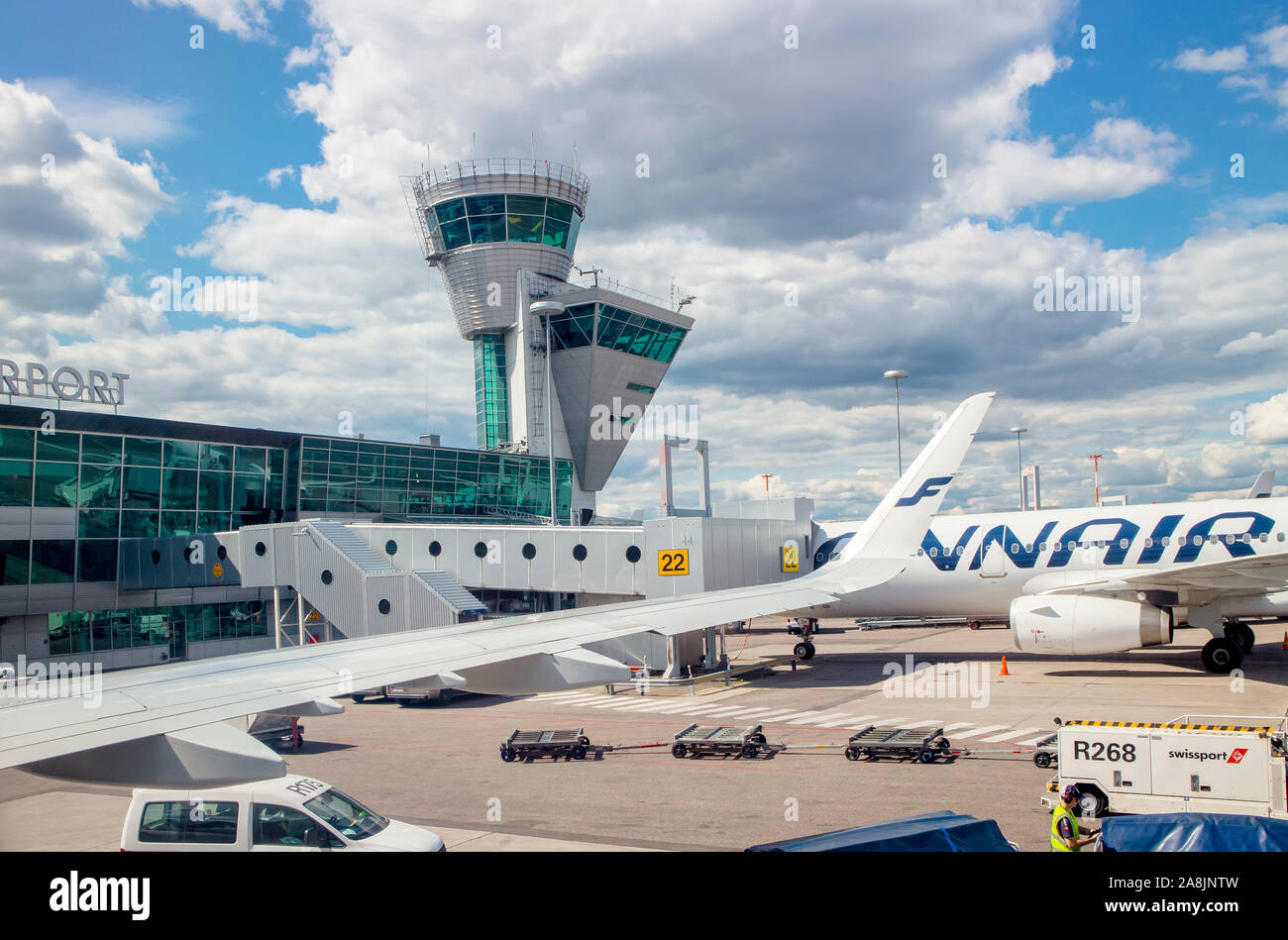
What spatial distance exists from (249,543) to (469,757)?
24826mm

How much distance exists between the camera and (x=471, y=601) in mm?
33875

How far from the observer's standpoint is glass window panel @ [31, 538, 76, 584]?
132ft

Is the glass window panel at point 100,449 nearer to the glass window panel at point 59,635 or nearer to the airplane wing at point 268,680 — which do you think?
the glass window panel at point 59,635

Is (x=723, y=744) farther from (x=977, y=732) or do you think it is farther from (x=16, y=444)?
(x=16, y=444)

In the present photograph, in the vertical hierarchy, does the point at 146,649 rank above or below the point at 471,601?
below

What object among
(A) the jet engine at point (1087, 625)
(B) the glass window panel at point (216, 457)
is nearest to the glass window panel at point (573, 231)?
(B) the glass window panel at point (216, 457)

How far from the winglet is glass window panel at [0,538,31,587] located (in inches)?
1575

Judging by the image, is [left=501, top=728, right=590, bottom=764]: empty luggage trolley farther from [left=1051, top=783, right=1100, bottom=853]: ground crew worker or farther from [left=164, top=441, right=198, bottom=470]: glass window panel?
[left=164, top=441, right=198, bottom=470]: glass window panel

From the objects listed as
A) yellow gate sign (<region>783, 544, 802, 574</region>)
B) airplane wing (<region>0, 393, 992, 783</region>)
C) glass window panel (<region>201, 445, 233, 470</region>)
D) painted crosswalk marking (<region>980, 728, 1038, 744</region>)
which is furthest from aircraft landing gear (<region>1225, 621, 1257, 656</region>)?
glass window panel (<region>201, 445, 233, 470</region>)

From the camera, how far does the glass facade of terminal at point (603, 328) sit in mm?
70375

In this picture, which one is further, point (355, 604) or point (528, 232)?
point (528, 232)

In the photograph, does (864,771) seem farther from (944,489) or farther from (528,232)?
(528,232)

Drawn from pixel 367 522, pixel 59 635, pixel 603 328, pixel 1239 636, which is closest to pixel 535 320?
pixel 603 328
